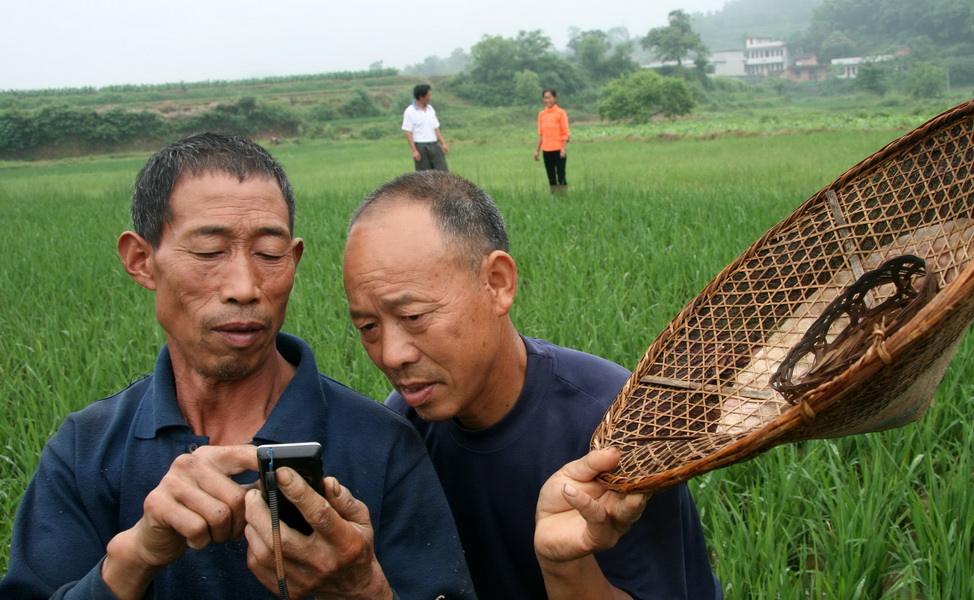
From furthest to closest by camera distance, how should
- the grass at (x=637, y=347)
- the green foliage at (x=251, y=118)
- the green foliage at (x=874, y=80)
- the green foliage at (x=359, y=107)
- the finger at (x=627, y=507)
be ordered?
the green foliage at (x=874, y=80), the green foliage at (x=359, y=107), the green foliage at (x=251, y=118), the grass at (x=637, y=347), the finger at (x=627, y=507)

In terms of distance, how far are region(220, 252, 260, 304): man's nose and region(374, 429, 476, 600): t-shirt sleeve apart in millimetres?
329

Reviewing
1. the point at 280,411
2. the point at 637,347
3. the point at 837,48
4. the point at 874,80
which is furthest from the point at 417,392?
the point at 837,48

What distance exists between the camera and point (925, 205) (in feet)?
5.76

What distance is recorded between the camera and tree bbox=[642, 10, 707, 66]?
7350 cm

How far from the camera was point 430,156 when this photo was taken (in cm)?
1122

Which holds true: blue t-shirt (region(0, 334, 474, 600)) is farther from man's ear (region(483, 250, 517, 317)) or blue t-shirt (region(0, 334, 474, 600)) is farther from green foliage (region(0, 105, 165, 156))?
green foliage (region(0, 105, 165, 156))

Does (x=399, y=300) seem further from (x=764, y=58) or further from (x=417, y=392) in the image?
(x=764, y=58)

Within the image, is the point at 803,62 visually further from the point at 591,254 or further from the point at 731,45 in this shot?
the point at 591,254

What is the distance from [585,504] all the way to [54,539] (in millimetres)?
757

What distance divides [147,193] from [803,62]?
105440 millimetres

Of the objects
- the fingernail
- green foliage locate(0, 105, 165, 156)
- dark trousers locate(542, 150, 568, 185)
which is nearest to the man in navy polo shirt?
the fingernail

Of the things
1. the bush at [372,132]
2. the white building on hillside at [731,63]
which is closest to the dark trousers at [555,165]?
the bush at [372,132]

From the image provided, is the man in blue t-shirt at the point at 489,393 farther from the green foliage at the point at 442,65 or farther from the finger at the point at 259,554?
the green foliage at the point at 442,65

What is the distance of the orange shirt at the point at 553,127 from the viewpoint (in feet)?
34.7
